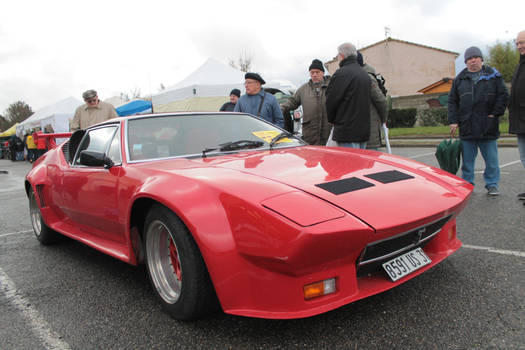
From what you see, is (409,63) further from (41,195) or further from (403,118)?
(41,195)

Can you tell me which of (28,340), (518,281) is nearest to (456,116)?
(518,281)

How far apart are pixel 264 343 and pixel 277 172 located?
864 millimetres

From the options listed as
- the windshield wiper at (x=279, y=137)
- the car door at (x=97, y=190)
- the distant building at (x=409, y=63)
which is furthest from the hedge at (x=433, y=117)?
the car door at (x=97, y=190)

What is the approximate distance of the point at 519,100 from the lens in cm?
435

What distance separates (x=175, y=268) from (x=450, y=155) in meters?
4.09

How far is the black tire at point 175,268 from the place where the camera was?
186cm

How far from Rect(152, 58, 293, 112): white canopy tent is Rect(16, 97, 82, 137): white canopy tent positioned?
612 centimetres

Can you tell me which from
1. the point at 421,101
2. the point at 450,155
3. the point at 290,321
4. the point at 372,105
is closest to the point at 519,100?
the point at 450,155

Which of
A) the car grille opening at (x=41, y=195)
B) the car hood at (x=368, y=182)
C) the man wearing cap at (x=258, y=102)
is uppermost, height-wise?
the man wearing cap at (x=258, y=102)

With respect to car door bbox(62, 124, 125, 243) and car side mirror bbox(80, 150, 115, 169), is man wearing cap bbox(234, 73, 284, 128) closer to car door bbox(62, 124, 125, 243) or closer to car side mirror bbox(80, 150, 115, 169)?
car door bbox(62, 124, 125, 243)

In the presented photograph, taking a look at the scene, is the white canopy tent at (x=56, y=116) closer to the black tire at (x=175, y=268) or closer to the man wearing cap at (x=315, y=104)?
the man wearing cap at (x=315, y=104)

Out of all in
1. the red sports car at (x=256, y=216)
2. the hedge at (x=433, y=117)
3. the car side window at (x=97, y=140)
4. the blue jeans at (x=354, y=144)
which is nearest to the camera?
the red sports car at (x=256, y=216)

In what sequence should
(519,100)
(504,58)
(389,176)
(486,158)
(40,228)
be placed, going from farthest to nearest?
1. (504,58)
2. (486,158)
3. (519,100)
4. (40,228)
5. (389,176)

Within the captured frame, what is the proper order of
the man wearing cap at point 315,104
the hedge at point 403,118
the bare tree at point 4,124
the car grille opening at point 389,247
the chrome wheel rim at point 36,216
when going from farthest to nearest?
1. the bare tree at point 4,124
2. the hedge at point 403,118
3. the man wearing cap at point 315,104
4. the chrome wheel rim at point 36,216
5. the car grille opening at point 389,247
